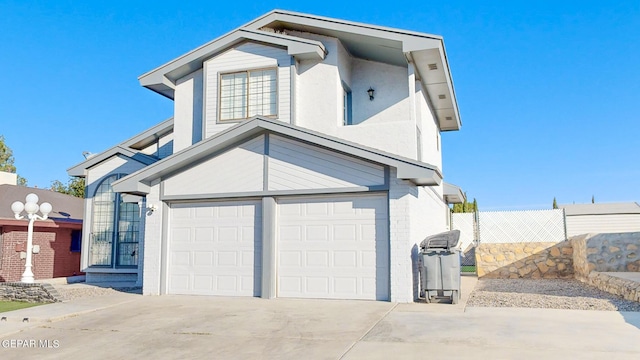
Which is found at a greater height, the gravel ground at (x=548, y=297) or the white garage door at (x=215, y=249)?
the white garage door at (x=215, y=249)

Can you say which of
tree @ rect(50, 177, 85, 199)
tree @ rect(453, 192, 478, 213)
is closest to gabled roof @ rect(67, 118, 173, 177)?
tree @ rect(453, 192, 478, 213)

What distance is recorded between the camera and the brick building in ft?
55.7

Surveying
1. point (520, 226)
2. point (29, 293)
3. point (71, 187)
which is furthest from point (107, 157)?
point (71, 187)

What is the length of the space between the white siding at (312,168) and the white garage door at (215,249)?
1.03 m

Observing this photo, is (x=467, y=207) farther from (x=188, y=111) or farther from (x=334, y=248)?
(x=334, y=248)

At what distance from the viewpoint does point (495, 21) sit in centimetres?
1678

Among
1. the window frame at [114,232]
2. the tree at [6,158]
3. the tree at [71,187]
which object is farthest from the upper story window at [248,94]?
the tree at [6,158]

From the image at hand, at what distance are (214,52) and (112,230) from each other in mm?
6794

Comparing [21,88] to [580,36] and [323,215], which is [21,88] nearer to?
[323,215]

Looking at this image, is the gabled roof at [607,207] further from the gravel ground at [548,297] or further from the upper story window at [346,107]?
the upper story window at [346,107]

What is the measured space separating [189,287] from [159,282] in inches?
30.9

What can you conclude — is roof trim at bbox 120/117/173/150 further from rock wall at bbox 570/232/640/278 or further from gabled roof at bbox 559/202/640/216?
gabled roof at bbox 559/202/640/216

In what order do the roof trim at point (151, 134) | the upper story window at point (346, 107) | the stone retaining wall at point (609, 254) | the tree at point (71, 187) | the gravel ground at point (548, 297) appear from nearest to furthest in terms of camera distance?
the gravel ground at point (548, 297)
the stone retaining wall at point (609, 254)
the upper story window at point (346, 107)
the roof trim at point (151, 134)
the tree at point (71, 187)

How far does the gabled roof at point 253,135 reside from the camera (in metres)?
10.6
